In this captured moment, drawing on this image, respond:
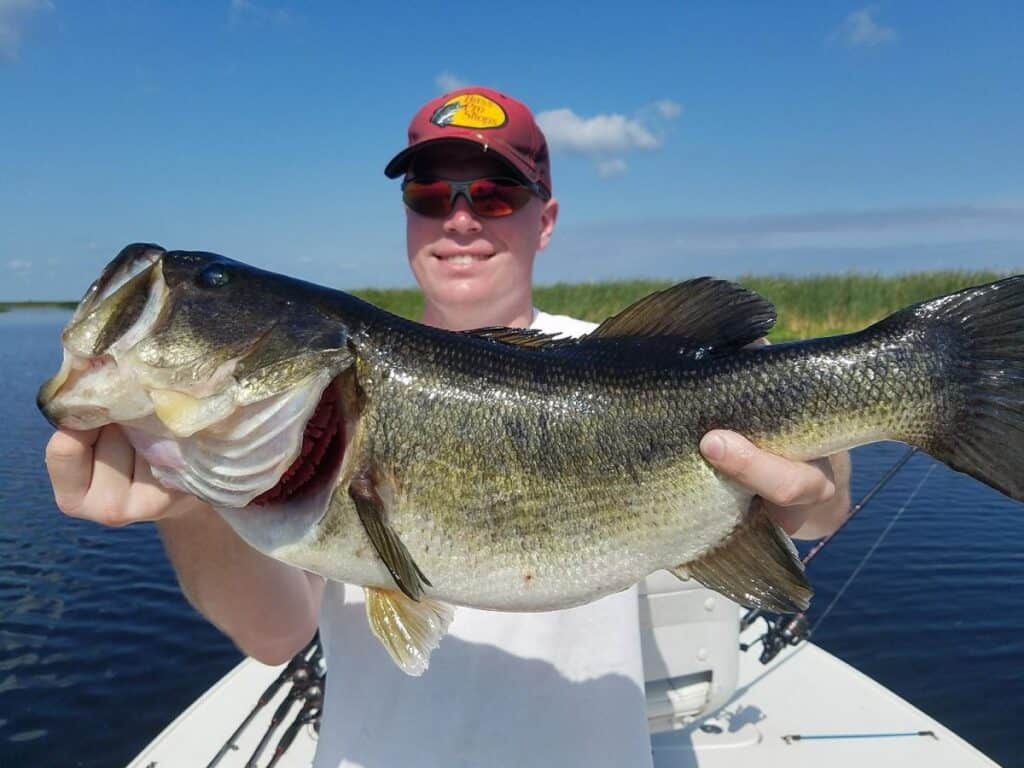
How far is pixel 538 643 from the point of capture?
2678mm

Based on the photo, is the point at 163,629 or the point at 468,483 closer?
the point at 468,483

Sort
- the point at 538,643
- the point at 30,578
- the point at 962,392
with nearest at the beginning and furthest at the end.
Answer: the point at 962,392
the point at 538,643
the point at 30,578

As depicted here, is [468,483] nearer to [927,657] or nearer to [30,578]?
[927,657]

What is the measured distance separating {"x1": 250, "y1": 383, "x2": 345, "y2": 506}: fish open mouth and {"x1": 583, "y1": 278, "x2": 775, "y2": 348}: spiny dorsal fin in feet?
2.54

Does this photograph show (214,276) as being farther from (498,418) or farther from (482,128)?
(482,128)

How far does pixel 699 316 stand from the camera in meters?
2.27

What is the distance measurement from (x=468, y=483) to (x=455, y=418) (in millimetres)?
175

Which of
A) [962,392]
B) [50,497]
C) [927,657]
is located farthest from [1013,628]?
[50,497]

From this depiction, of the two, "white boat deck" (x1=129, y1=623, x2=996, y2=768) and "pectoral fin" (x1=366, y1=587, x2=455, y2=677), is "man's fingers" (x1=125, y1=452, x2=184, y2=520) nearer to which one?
"pectoral fin" (x1=366, y1=587, x2=455, y2=677)

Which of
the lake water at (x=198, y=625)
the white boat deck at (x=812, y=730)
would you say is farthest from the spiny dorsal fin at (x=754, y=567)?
the lake water at (x=198, y=625)

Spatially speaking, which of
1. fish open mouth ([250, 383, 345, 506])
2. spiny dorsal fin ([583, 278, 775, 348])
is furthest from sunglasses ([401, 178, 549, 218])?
fish open mouth ([250, 383, 345, 506])

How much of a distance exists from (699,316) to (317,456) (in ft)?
3.83

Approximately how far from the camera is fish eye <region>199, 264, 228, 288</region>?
6.30 ft

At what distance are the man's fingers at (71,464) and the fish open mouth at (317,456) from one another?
0.42m
